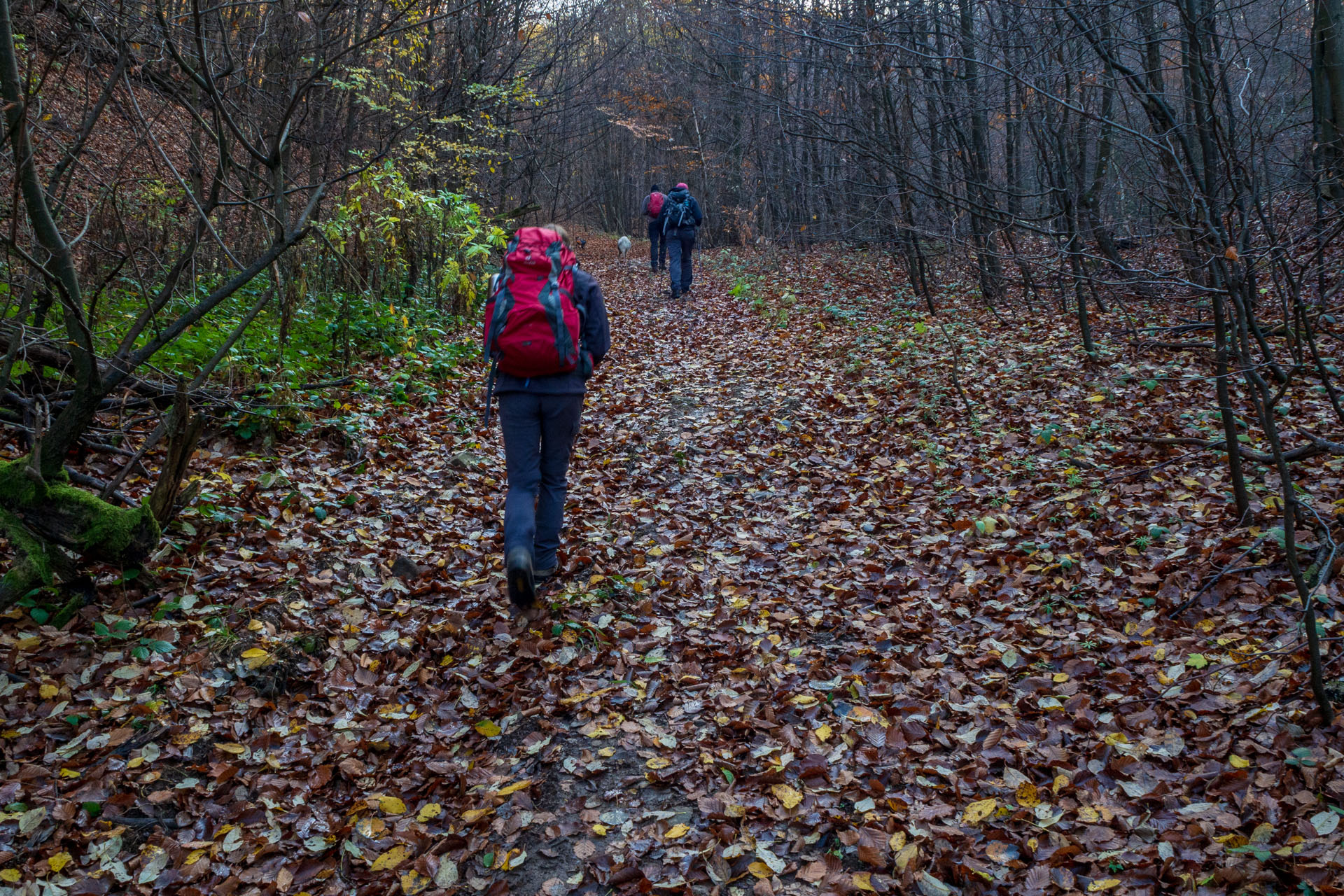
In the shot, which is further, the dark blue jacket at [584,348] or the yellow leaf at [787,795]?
the dark blue jacket at [584,348]

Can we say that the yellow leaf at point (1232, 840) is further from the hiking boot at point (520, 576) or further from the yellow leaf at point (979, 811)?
the hiking boot at point (520, 576)

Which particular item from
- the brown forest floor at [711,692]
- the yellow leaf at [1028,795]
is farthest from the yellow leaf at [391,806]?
the yellow leaf at [1028,795]

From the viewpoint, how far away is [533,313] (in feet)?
13.9

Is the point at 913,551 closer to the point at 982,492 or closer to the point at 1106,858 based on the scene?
the point at 982,492

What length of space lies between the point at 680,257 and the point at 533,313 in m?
11.0

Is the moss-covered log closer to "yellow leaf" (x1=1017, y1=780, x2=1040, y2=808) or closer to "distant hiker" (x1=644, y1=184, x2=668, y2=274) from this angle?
"yellow leaf" (x1=1017, y1=780, x2=1040, y2=808)

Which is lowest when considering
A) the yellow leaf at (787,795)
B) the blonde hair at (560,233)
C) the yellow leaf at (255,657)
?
the yellow leaf at (787,795)

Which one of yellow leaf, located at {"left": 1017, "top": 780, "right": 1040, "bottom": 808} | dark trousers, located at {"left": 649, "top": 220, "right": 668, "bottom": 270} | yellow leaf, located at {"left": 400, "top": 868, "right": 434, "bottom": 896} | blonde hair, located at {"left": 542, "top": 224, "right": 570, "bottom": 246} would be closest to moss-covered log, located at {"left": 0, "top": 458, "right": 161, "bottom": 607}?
yellow leaf, located at {"left": 400, "top": 868, "right": 434, "bottom": 896}

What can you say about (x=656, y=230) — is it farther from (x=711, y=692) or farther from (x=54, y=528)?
(x=711, y=692)

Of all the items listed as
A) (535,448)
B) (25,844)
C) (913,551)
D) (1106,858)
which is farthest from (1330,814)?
(25,844)

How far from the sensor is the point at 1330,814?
271cm

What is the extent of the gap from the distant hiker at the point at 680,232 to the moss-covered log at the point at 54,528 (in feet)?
36.7

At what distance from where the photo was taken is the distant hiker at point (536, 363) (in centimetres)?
427

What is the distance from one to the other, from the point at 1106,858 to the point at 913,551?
259 cm
